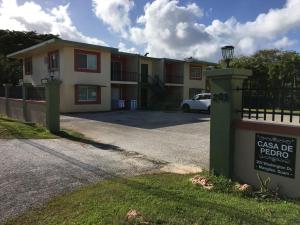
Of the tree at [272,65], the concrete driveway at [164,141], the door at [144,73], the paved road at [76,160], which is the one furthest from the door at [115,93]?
the paved road at [76,160]

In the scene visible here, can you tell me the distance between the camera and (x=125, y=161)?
8.49m

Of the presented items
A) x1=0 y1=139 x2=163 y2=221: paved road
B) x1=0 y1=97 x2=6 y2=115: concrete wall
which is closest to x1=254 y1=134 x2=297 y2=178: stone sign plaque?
x1=0 y1=139 x2=163 y2=221: paved road

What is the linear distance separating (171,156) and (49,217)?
5.09 meters

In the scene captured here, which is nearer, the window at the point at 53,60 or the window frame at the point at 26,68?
the window at the point at 53,60

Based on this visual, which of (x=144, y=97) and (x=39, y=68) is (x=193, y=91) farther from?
(x=39, y=68)

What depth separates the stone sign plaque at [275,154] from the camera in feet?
17.9

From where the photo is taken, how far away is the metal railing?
49.5ft

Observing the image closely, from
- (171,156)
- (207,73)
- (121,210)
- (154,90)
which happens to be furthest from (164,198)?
(154,90)

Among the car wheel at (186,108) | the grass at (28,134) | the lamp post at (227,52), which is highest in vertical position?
the lamp post at (227,52)

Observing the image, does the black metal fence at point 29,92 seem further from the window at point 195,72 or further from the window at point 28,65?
the window at point 195,72

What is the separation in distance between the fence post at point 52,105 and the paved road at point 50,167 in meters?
2.42

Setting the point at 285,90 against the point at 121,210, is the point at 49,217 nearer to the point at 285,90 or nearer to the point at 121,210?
the point at 121,210

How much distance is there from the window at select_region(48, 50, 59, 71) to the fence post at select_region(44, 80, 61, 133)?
13.3 metres

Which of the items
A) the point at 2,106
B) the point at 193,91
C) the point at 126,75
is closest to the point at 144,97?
the point at 126,75
